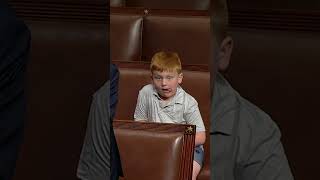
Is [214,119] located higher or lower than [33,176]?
higher

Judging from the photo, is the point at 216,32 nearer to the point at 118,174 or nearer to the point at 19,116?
the point at 118,174

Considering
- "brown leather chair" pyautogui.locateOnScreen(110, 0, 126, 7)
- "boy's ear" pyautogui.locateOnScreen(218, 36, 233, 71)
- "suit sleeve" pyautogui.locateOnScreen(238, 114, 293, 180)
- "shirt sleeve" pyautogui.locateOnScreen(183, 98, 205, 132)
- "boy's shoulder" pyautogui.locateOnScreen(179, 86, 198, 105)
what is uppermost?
"brown leather chair" pyautogui.locateOnScreen(110, 0, 126, 7)

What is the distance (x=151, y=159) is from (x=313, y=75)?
0.87ft

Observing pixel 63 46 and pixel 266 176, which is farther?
pixel 63 46

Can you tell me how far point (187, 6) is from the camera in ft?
2.46

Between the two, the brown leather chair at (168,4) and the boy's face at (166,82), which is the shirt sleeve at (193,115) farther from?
the brown leather chair at (168,4)

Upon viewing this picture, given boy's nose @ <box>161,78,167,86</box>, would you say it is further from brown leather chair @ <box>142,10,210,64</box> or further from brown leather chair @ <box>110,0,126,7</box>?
brown leather chair @ <box>110,0,126,7</box>

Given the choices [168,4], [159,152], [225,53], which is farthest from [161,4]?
[159,152]

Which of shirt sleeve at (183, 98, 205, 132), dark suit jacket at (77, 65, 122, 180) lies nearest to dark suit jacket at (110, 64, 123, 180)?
dark suit jacket at (77, 65, 122, 180)

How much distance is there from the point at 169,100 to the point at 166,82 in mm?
29

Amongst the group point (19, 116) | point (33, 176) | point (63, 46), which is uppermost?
point (63, 46)

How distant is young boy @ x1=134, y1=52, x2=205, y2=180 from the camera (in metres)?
0.66

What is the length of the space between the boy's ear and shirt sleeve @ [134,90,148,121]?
0.38 feet

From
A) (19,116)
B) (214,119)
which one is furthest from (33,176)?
(214,119)
